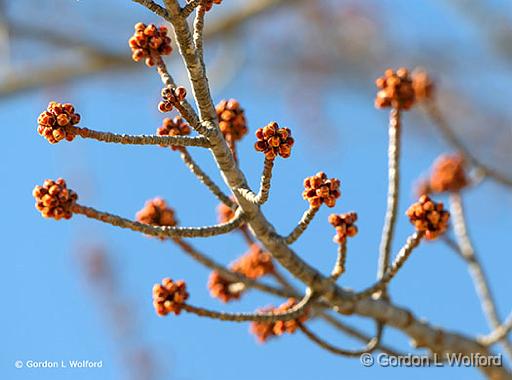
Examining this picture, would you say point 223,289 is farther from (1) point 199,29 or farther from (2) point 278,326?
(1) point 199,29

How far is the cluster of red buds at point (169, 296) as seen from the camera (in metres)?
2.47

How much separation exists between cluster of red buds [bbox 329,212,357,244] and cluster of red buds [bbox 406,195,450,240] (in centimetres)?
17

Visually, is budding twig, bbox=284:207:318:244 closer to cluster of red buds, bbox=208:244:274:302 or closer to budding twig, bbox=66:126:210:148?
budding twig, bbox=66:126:210:148

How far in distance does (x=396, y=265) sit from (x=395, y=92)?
26.8 inches

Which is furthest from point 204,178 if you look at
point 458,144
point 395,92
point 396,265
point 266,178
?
point 458,144

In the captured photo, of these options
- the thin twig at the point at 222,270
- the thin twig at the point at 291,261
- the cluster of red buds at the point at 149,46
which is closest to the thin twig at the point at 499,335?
the thin twig at the point at 291,261

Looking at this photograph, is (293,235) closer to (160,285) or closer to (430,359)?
(160,285)

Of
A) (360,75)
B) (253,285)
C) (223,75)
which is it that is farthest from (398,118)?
(360,75)

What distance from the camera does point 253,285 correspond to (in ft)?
9.09

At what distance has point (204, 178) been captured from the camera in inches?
95.7

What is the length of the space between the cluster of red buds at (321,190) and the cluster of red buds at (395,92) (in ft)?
2.69

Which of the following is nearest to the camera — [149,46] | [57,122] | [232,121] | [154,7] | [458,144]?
[154,7]

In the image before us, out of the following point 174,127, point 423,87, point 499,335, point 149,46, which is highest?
point 423,87

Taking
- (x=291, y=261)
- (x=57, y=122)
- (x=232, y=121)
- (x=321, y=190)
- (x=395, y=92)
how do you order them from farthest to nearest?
(x=395, y=92)
(x=232, y=121)
(x=291, y=261)
(x=321, y=190)
(x=57, y=122)
